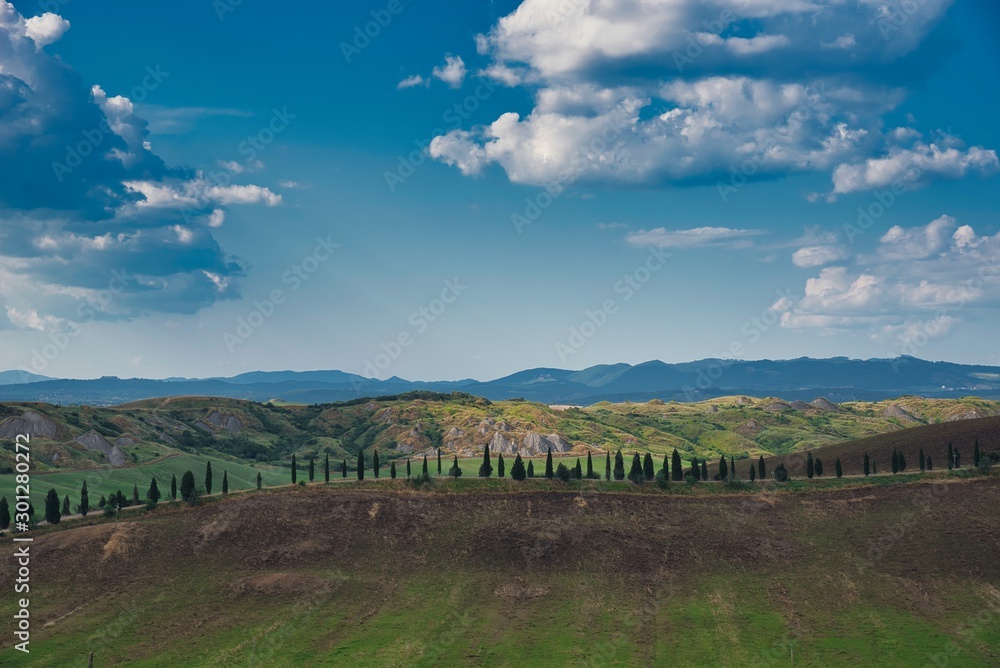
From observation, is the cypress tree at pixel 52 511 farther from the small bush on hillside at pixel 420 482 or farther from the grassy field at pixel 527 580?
the small bush on hillside at pixel 420 482

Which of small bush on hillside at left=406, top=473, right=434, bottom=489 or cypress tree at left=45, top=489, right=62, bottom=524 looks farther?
small bush on hillside at left=406, top=473, right=434, bottom=489

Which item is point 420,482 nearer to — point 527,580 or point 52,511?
point 527,580

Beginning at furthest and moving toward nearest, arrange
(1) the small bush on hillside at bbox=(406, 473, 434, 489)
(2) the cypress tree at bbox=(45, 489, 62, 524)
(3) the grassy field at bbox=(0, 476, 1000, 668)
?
1. (1) the small bush on hillside at bbox=(406, 473, 434, 489)
2. (2) the cypress tree at bbox=(45, 489, 62, 524)
3. (3) the grassy field at bbox=(0, 476, 1000, 668)

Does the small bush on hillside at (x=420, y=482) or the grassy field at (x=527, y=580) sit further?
the small bush on hillside at (x=420, y=482)

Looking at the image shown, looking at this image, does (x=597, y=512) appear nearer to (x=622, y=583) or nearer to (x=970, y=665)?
(x=622, y=583)

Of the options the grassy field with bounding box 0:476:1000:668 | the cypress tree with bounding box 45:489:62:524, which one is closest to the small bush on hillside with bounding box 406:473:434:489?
the grassy field with bounding box 0:476:1000:668

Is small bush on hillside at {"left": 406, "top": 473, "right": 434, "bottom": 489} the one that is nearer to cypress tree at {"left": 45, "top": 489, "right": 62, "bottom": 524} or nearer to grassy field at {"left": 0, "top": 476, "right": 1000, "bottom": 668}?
grassy field at {"left": 0, "top": 476, "right": 1000, "bottom": 668}

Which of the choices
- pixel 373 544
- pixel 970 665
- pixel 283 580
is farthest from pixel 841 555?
pixel 283 580

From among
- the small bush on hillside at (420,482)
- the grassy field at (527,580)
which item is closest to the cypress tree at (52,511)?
the grassy field at (527,580)
